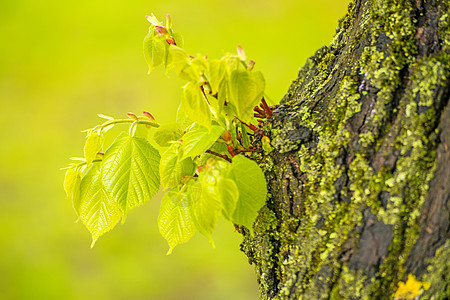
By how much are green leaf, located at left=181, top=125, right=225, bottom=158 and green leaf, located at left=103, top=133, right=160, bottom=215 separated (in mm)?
71

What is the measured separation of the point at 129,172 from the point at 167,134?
2.8 inches

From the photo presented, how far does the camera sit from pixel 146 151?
0.55 m

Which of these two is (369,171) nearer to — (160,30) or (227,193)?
(227,193)

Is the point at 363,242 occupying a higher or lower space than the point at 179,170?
lower

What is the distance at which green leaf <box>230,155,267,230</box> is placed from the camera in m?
0.47

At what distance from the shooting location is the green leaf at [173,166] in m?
0.52

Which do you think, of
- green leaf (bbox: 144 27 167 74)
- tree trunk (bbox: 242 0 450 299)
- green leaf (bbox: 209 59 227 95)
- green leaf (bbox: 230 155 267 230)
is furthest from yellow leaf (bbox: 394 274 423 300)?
green leaf (bbox: 144 27 167 74)

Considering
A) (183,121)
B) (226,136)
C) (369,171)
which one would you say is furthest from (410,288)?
(183,121)

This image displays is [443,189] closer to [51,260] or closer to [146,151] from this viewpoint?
[146,151]

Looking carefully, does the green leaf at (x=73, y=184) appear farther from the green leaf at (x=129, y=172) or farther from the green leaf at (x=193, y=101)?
the green leaf at (x=193, y=101)

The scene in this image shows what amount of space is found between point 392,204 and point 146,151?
0.29 meters

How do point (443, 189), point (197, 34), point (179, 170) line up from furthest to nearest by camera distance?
point (197, 34)
point (179, 170)
point (443, 189)

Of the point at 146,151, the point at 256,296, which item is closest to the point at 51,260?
the point at 256,296

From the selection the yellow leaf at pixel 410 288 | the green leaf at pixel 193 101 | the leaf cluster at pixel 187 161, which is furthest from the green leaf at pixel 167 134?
the yellow leaf at pixel 410 288
